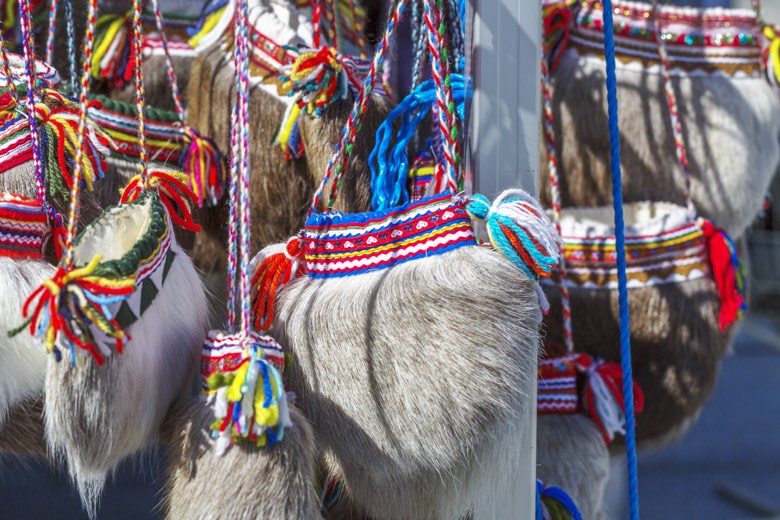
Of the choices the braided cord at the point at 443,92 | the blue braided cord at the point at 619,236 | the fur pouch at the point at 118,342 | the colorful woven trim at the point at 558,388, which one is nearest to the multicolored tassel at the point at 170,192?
the fur pouch at the point at 118,342

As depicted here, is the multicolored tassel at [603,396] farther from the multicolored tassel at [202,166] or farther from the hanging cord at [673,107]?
the multicolored tassel at [202,166]

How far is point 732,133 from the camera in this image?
51.1 inches

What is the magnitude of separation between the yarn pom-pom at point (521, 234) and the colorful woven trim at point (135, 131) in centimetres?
48

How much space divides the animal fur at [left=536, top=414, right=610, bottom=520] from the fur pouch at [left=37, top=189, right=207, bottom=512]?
54 centimetres

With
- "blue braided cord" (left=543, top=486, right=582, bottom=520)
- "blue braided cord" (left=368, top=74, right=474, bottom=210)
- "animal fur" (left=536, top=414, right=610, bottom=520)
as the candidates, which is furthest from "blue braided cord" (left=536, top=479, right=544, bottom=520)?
"blue braided cord" (left=368, top=74, right=474, bottom=210)

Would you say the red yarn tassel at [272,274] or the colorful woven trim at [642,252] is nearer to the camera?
the red yarn tassel at [272,274]

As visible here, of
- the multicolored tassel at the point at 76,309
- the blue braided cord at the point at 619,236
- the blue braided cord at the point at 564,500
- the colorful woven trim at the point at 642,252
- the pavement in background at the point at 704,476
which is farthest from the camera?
the pavement in background at the point at 704,476

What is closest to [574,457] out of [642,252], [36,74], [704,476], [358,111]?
[642,252]

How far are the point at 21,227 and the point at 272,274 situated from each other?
9.2 inches

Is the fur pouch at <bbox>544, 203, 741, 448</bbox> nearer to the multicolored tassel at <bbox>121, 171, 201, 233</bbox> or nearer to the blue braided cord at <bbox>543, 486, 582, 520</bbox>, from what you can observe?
the blue braided cord at <bbox>543, 486, 582, 520</bbox>

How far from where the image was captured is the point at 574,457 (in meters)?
1.14

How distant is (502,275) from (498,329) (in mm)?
47

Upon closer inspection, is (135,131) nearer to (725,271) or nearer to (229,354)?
(229,354)

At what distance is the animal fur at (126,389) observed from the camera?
67cm
